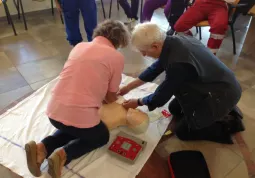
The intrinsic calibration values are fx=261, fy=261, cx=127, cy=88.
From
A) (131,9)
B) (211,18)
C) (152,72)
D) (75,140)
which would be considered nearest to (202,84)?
(152,72)

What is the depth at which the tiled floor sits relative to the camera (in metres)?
1.61

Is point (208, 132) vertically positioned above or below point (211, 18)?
below

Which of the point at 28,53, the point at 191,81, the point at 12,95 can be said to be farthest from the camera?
the point at 28,53

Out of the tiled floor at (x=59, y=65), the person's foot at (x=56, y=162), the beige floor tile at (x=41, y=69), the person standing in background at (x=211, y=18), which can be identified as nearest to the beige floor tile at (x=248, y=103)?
the tiled floor at (x=59, y=65)

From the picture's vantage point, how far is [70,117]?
1.31 m

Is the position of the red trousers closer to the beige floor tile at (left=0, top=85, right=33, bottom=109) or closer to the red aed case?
the red aed case

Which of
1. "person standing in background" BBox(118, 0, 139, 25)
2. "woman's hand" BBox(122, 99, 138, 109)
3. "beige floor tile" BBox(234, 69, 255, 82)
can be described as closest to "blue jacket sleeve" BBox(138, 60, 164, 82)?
"woman's hand" BBox(122, 99, 138, 109)

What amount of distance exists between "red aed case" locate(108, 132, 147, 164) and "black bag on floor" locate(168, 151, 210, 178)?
194 millimetres

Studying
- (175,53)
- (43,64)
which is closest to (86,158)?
(175,53)

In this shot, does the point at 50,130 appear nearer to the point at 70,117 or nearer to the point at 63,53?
the point at 70,117

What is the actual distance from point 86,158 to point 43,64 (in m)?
1.26

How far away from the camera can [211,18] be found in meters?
2.32

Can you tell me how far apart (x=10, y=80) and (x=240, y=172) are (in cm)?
188

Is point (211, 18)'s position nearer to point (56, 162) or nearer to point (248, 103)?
point (248, 103)
